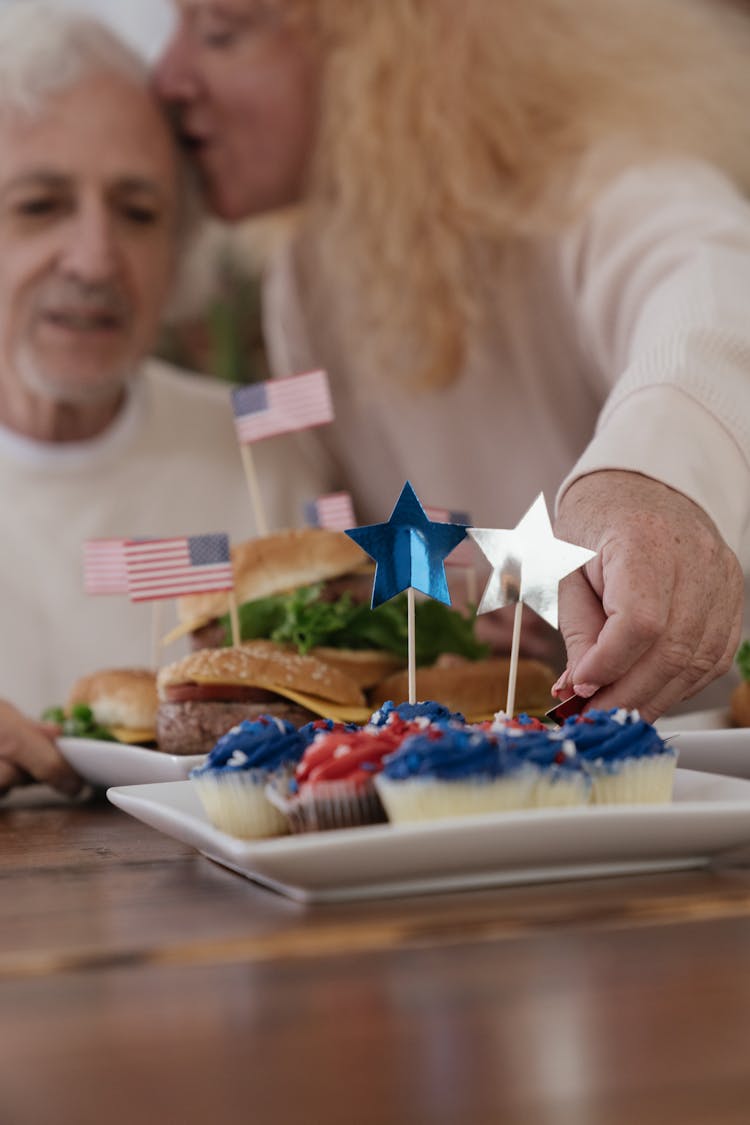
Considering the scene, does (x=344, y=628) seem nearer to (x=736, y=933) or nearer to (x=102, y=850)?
(x=102, y=850)

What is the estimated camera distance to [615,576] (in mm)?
917

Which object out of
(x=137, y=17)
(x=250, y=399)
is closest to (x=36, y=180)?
(x=250, y=399)

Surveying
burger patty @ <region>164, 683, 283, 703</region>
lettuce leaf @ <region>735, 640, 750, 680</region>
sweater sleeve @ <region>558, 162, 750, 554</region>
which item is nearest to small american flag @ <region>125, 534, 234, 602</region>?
burger patty @ <region>164, 683, 283, 703</region>

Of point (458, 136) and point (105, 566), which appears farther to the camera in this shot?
point (458, 136)

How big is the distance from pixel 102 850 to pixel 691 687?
1.55 feet

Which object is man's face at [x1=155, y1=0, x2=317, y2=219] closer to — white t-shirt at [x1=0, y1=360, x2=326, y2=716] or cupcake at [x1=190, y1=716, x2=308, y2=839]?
white t-shirt at [x1=0, y1=360, x2=326, y2=716]

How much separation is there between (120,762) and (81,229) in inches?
56.9

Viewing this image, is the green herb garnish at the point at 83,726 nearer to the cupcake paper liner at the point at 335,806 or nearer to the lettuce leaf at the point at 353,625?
the lettuce leaf at the point at 353,625

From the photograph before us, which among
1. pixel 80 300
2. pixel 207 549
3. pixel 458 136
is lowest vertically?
pixel 207 549

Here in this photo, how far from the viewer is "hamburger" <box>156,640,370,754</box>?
4.18ft

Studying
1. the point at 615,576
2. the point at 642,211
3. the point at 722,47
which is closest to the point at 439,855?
the point at 615,576

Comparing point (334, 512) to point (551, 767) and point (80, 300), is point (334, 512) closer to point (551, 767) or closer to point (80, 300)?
point (551, 767)

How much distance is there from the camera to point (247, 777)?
0.76m

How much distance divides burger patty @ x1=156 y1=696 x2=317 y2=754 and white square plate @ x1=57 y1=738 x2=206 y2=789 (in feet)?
0.10
